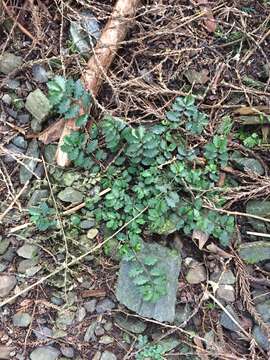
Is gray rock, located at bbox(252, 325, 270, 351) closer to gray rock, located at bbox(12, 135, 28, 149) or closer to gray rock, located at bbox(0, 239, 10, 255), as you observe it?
gray rock, located at bbox(0, 239, 10, 255)

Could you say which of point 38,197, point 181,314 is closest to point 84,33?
point 38,197

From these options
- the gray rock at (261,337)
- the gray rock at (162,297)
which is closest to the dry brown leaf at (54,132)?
the gray rock at (162,297)

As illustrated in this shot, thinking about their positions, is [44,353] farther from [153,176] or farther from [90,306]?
[153,176]

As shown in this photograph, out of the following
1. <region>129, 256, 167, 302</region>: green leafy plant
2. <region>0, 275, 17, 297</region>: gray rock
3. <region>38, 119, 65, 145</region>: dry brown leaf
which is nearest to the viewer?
<region>129, 256, 167, 302</region>: green leafy plant

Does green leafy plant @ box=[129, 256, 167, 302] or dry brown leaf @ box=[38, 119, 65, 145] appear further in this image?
dry brown leaf @ box=[38, 119, 65, 145]

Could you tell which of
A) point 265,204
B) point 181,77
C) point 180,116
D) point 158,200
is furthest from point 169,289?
point 181,77

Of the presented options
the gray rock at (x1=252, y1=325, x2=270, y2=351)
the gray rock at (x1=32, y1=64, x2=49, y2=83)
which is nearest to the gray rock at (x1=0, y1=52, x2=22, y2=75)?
the gray rock at (x1=32, y1=64, x2=49, y2=83)

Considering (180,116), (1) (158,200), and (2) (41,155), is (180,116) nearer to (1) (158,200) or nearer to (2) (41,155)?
(1) (158,200)
